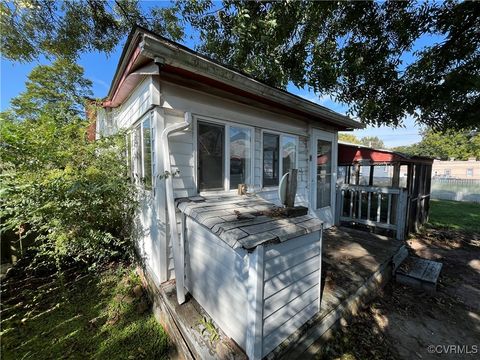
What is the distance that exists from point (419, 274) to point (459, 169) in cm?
4637

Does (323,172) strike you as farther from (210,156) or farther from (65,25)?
(65,25)

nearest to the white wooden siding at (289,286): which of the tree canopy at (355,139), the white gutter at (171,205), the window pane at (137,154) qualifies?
the white gutter at (171,205)

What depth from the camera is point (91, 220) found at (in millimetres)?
3318

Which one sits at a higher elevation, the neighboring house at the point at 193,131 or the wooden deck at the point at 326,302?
the neighboring house at the point at 193,131

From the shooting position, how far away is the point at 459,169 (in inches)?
1373

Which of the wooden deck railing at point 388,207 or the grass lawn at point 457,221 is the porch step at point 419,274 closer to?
the wooden deck railing at point 388,207

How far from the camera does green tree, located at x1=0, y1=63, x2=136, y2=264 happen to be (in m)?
2.68

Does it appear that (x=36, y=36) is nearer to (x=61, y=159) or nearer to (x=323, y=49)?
(x=61, y=159)

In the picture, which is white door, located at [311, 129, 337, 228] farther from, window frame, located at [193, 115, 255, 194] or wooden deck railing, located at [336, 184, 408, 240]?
window frame, located at [193, 115, 255, 194]

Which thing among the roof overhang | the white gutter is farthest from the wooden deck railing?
the white gutter

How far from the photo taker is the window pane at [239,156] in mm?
3398

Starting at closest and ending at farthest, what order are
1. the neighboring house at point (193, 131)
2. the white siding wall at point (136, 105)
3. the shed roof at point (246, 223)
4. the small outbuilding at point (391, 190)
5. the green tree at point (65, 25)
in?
the shed roof at point (246, 223), the neighboring house at point (193, 131), the white siding wall at point (136, 105), the green tree at point (65, 25), the small outbuilding at point (391, 190)

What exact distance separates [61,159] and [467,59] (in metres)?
7.50

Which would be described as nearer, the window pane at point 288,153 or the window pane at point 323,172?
the window pane at point 288,153
